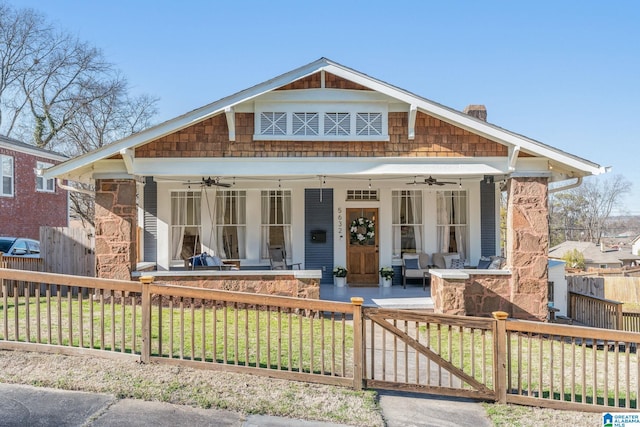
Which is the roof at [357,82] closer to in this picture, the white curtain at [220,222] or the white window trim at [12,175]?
the white curtain at [220,222]

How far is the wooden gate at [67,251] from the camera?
1160 cm

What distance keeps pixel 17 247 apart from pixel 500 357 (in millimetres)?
14337

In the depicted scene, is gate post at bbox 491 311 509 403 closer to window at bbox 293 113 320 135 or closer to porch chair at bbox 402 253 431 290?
window at bbox 293 113 320 135

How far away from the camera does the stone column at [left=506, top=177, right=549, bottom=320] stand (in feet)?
29.7

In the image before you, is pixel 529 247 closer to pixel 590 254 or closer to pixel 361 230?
pixel 361 230

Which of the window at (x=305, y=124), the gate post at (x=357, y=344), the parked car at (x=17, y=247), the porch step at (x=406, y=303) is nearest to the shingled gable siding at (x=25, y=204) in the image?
the parked car at (x=17, y=247)

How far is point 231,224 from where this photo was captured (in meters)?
11.9

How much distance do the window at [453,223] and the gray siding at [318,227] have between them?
2.93 m

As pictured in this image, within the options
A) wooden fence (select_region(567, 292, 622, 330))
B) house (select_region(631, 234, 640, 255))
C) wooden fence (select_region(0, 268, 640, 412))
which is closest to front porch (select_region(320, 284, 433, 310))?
wooden fence (select_region(0, 268, 640, 412))

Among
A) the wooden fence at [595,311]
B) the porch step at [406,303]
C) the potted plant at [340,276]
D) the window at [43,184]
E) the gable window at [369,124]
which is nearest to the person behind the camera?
the gable window at [369,124]

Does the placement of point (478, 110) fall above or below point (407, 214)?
above

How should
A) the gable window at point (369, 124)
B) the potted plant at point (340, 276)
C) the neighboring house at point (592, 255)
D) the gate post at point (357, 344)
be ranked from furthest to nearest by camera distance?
the neighboring house at point (592, 255)
the potted plant at point (340, 276)
the gable window at point (369, 124)
the gate post at point (357, 344)

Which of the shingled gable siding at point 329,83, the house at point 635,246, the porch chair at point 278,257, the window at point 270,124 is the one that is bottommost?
the house at point 635,246

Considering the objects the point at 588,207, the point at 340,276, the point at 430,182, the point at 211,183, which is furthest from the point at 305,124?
the point at 588,207
